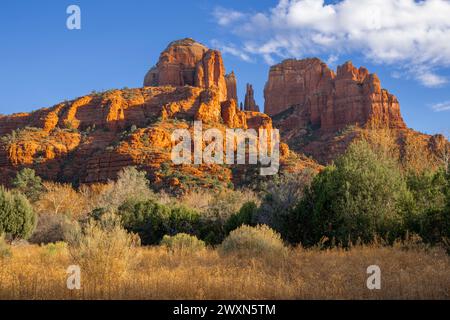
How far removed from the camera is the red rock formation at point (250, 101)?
134 m

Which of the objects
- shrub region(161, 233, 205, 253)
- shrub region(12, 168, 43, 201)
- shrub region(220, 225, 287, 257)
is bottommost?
shrub region(161, 233, 205, 253)

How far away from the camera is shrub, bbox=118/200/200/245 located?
22844 mm

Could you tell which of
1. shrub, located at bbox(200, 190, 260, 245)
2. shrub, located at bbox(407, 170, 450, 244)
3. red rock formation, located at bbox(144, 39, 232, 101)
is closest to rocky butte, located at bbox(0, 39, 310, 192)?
red rock formation, located at bbox(144, 39, 232, 101)

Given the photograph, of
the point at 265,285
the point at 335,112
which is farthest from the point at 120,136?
the point at 265,285

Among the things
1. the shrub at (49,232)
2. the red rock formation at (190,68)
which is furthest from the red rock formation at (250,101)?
the shrub at (49,232)

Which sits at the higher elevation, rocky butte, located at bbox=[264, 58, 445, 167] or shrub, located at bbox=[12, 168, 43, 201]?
rocky butte, located at bbox=[264, 58, 445, 167]

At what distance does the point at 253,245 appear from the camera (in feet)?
41.5

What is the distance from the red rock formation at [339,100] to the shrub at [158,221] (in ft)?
231

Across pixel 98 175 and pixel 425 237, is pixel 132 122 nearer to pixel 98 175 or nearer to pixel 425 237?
pixel 98 175

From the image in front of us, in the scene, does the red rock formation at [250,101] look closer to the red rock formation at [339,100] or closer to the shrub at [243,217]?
the red rock formation at [339,100]

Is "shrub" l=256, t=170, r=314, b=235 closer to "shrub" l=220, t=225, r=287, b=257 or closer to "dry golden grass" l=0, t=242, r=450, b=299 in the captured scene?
"shrub" l=220, t=225, r=287, b=257

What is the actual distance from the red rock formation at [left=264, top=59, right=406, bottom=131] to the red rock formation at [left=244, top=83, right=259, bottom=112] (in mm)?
5332

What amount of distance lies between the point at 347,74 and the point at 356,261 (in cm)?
10881

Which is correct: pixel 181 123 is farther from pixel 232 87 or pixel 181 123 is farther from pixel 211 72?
pixel 232 87
